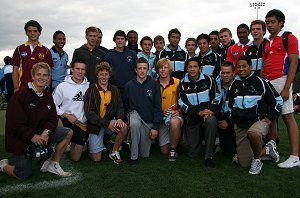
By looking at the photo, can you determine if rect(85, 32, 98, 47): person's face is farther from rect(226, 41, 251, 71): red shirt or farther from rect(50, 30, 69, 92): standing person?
rect(226, 41, 251, 71): red shirt

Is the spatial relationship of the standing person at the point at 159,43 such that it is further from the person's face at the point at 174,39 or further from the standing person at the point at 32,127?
the standing person at the point at 32,127

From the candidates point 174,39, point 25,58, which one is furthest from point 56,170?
point 174,39

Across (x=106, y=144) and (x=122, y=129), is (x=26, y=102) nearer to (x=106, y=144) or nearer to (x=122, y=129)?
(x=122, y=129)

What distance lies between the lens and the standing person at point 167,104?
18.5 ft

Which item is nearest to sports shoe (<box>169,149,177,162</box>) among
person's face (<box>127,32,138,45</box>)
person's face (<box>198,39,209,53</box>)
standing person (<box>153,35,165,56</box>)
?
person's face (<box>198,39,209,53</box>)

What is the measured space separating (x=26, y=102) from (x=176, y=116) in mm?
2588

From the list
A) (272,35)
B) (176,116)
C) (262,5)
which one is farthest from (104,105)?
(262,5)

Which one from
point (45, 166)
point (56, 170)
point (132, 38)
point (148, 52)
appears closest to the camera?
point (56, 170)

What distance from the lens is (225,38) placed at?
689 cm

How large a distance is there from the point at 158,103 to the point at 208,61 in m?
1.66

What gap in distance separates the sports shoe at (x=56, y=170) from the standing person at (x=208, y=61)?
3504 mm

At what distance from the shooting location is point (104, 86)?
18.0 feet

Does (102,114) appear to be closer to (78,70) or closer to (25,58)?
(78,70)

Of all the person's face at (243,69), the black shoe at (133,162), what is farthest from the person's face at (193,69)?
the black shoe at (133,162)
